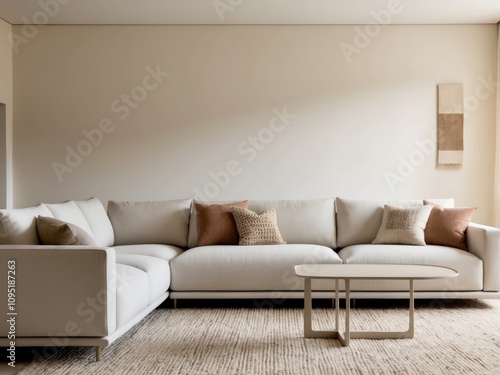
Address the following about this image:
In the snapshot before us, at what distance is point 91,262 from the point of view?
3.77 m

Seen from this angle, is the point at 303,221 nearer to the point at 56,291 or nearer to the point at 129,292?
the point at 129,292

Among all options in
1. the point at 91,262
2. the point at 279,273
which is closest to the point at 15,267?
the point at 91,262

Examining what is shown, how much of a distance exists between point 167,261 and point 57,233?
1351mm

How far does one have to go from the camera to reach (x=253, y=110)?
711 cm

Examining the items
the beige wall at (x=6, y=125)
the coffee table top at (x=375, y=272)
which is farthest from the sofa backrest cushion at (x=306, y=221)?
the beige wall at (x=6, y=125)

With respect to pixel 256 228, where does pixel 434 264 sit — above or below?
below

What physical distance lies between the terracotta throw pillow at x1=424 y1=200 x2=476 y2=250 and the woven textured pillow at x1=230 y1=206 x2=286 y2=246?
127 cm

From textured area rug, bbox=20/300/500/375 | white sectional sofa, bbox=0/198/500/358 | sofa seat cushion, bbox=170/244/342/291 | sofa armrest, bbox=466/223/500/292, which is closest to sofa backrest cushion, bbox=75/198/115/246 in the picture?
white sectional sofa, bbox=0/198/500/358

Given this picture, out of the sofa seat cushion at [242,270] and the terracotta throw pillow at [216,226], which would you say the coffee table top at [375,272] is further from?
the terracotta throw pillow at [216,226]

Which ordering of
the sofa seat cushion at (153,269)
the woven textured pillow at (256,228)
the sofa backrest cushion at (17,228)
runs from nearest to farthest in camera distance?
the sofa backrest cushion at (17,228)
the sofa seat cushion at (153,269)
the woven textured pillow at (256,228)

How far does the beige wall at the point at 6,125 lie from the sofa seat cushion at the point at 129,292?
122 inches

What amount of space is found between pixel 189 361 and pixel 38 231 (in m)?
1.32

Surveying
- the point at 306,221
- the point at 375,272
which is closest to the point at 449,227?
the point at 306,221

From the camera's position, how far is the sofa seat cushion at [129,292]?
3959mm
